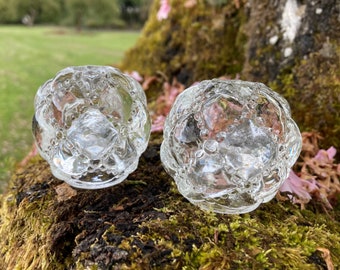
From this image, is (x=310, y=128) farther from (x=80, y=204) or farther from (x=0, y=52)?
(x=0, y=52)

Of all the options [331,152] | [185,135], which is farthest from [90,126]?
[331,152]

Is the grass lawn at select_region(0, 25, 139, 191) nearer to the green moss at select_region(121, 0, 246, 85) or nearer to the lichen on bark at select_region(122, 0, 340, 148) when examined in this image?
the green moss at select_region(121, 0, 246, 85)

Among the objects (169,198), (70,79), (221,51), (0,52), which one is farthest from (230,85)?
(0,52)

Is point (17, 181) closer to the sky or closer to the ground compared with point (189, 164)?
closer to the ground

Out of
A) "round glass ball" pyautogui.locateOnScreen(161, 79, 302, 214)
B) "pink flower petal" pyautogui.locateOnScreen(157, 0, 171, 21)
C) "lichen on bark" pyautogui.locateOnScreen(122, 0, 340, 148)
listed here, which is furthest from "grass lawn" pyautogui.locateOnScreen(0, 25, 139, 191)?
"round glass ball" pyautogui.locateOnScreen(161, 79, 302, 214)

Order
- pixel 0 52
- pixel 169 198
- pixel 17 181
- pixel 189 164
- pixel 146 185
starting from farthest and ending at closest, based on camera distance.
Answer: pixel 0 52
pixel 17 181
pixel 146 185
pixel 169 198
pixel 189 164

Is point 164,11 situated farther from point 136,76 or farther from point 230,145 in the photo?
point 230,145

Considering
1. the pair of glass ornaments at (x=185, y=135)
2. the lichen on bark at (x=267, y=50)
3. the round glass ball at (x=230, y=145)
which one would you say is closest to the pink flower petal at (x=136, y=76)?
the lichen on bark at (x=267, y=50)
